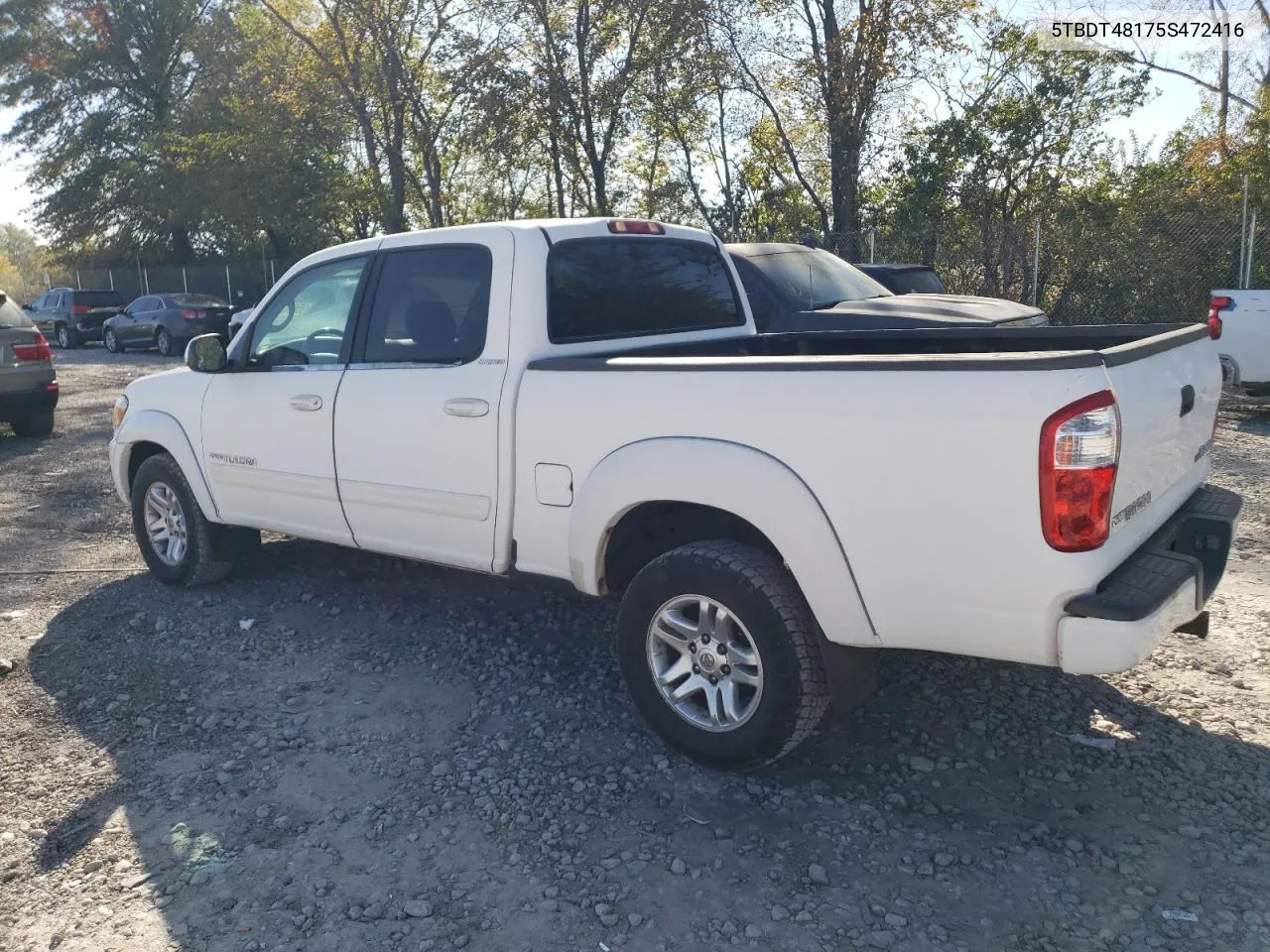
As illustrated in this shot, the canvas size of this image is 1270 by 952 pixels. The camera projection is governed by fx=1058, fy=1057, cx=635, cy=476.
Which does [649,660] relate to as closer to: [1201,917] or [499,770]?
[499,770]

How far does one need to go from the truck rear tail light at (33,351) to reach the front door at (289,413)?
6481mm

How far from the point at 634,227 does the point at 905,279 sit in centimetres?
775

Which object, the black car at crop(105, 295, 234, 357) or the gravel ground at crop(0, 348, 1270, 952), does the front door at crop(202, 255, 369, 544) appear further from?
the black car at crop(105, 295, 234, 357)

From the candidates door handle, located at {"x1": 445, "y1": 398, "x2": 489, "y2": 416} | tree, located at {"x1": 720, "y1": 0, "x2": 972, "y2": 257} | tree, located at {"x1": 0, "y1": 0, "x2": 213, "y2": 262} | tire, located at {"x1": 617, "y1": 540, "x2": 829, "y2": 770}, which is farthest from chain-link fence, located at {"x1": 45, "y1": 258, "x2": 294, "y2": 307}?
tire, located at {"x1": 617, "y1": 540, "x2": 829, "y2": 770}

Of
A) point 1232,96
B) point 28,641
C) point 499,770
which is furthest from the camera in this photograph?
point 1232,96

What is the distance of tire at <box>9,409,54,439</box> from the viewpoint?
1128 centimetres

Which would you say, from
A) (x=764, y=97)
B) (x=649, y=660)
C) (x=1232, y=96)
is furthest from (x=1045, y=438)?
(x=1232, y=96)

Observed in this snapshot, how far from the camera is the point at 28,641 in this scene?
5125 mm

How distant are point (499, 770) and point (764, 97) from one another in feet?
56.5

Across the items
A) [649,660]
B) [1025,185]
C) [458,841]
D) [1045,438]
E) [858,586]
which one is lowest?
[458,841]

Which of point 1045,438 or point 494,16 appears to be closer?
point 1045,438

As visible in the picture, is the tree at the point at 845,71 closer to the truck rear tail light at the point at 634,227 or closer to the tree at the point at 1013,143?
the tree at the point at 1013,143

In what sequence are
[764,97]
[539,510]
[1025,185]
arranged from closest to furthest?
1. [539,510]
2. [1025,185]
3. [764,97]

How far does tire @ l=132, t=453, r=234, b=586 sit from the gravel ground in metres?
0.45
